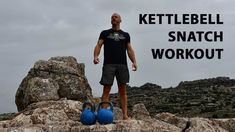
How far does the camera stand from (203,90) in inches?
5802

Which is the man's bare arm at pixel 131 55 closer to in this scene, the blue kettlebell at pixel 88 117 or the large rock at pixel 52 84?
the blue kettlebell at pixel 88 117

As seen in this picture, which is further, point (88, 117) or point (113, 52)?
point (113, 52)

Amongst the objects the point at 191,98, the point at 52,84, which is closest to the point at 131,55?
the point at 52,84

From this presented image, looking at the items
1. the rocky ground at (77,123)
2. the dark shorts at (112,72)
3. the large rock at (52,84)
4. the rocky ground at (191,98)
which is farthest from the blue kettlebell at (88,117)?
the rocky ground at (191,98)

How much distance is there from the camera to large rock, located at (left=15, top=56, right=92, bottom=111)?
27586mm

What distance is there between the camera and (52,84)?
93.2 feet

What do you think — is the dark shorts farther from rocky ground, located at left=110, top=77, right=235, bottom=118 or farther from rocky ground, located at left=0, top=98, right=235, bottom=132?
rocky ground, located at left=110, top=77, right=235, bottom=118

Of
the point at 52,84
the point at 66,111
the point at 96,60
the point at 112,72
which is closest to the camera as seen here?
the point at 96,60

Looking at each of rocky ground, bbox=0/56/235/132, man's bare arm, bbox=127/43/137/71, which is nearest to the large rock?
rocky ground, bbox=0/56/235/132

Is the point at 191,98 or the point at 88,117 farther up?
the point at 191,98

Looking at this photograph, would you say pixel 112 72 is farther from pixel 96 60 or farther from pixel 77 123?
pixel 77 123

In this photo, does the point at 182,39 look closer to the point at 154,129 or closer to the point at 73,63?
the point at 73,63

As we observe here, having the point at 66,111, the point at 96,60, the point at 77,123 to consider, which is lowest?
the point at 77,123

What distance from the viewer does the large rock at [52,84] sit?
2759 cm
